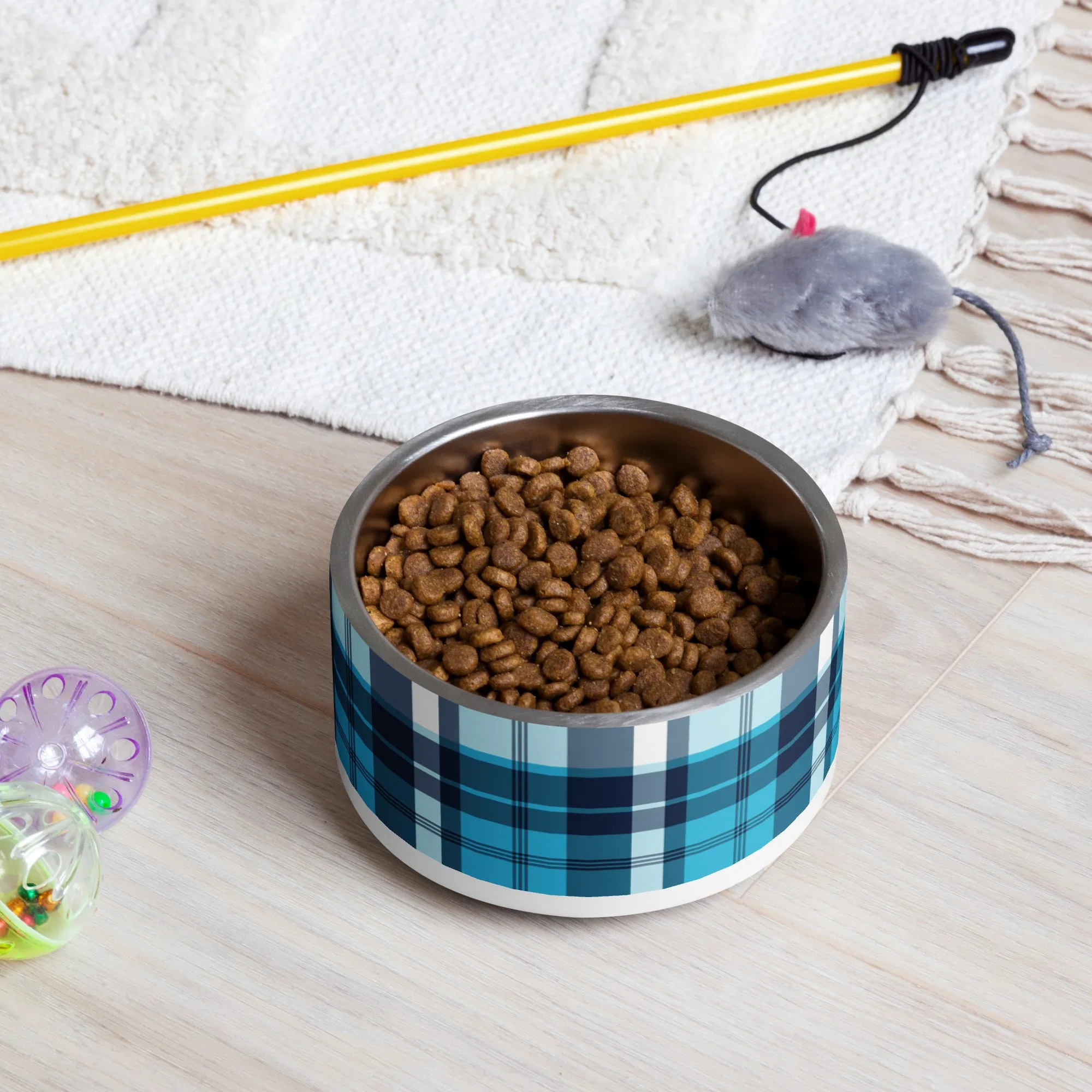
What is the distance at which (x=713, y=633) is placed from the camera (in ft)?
2.77

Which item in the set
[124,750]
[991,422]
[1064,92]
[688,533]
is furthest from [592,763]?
[1064,92]

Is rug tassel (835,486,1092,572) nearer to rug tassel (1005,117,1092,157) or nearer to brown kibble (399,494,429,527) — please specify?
→ brown kibble (399,494,429,527)

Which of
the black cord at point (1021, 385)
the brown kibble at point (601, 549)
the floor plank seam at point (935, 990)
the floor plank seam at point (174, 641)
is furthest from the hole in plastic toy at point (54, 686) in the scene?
the black cord at point (1021, 385)

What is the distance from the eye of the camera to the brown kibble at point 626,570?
33.9 inches

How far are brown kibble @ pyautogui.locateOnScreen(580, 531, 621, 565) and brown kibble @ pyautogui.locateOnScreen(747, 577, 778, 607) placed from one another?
0.09 meters

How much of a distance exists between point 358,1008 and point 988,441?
2.33 ft

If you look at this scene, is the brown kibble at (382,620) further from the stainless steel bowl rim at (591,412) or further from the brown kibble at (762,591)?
the brown kibble at (762,591)

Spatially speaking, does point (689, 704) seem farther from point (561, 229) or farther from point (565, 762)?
point (561, 229)

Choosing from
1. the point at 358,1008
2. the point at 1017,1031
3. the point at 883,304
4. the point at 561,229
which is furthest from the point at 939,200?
the point at 358,1008

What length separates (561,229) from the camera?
1.35m

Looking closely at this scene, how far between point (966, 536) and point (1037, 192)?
18.3 inches

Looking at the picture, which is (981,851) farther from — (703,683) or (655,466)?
(655,466)

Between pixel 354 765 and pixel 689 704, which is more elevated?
pixel 689 704

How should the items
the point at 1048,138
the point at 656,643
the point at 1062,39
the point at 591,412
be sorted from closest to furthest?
1. the point at 656,643
2. the point at 591,412
3. the point at 1048,138
4. the point at 1062,39
